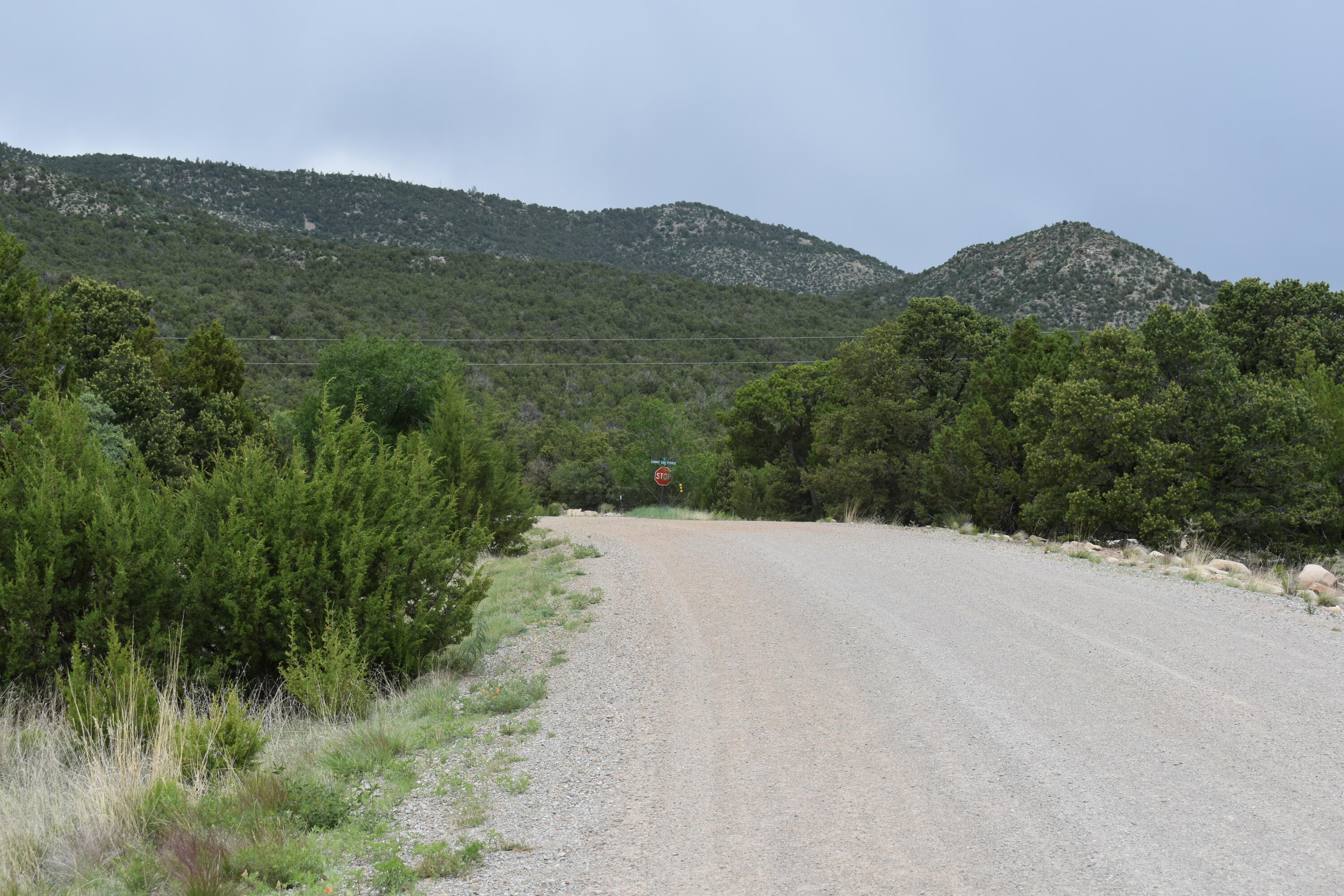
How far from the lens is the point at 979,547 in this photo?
1630 cm

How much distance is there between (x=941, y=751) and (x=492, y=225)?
3818 inches

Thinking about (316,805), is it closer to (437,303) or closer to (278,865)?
(278,865)

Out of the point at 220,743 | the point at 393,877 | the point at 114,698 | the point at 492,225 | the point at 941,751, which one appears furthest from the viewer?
the point at 492,225

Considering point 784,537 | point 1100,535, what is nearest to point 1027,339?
point 1100,535

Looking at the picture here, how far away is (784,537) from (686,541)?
1.99 metres

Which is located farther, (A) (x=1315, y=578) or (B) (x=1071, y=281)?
(B) (x=1071, y=281)

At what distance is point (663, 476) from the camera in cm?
5116

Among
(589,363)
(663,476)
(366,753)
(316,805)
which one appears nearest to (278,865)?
(316,805)

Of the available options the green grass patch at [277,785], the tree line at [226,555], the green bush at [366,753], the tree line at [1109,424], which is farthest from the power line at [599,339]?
the green bush at [366,753]

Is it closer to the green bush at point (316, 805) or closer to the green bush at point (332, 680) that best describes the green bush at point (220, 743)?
the green bush at point (316, 805)

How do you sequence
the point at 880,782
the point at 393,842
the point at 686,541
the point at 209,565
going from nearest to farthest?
the point at 393,842 → the point at 880,782 → the point at 209,565 → the point at 686,541

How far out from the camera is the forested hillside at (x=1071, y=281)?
5369cm

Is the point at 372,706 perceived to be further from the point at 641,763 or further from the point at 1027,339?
the point at 1027,339

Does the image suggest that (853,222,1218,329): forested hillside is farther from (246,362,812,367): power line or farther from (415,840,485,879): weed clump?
(415,840,485,879): weed clump
